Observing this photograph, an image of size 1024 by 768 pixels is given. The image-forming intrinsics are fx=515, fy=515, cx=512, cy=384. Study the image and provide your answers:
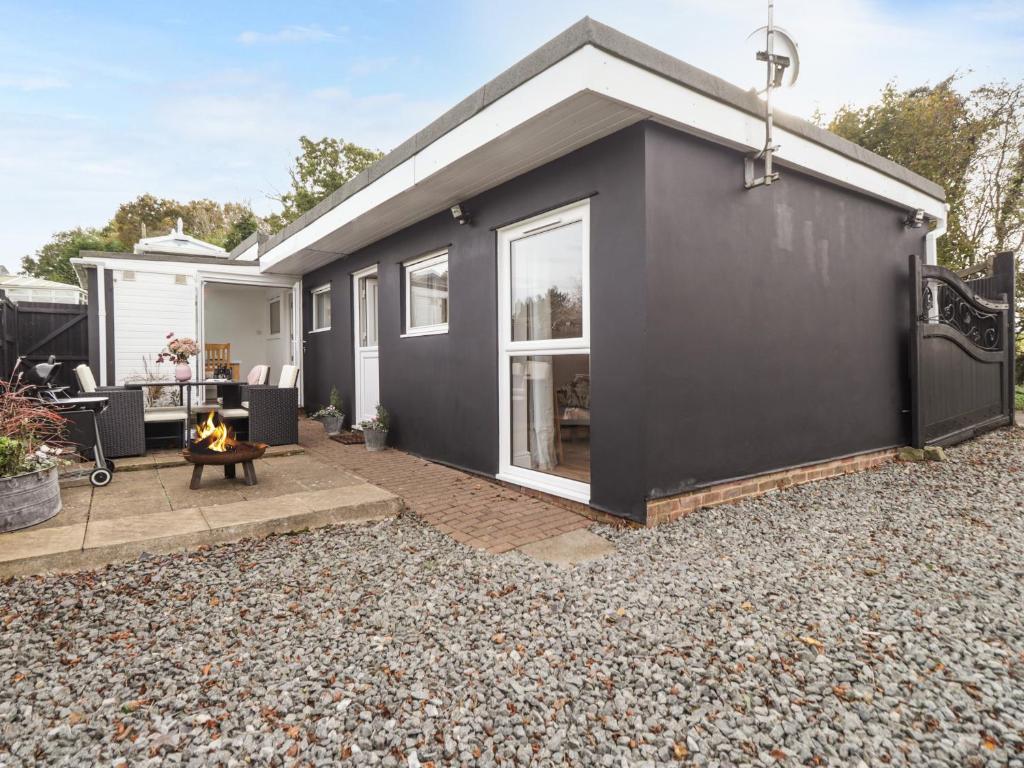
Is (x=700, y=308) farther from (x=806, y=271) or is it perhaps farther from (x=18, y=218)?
(x=18, y=218)

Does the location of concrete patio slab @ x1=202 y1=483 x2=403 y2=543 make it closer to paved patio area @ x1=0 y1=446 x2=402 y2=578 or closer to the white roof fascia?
paved patio area @ x1=0 y1=446 x2=402 y2=578

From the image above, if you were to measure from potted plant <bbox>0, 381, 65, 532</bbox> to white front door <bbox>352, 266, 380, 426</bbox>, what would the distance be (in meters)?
3.69

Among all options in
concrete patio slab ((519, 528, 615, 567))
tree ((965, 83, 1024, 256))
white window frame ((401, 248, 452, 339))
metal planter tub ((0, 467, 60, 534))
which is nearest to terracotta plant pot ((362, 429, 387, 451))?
white window frame ((401, 248, 452, 339))

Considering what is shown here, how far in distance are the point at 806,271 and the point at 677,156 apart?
5.75 feet

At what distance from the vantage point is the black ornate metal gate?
5.18m

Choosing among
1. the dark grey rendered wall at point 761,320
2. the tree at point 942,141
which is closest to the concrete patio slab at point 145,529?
the dark grey rendered wall at point 761,320

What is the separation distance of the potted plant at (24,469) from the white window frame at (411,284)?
3056mm

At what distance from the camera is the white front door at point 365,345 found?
270 inches

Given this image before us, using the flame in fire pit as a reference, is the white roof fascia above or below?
above

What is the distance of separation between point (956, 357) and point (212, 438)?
7.48m

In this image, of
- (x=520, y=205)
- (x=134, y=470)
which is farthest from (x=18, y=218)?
(x=520, y=205)

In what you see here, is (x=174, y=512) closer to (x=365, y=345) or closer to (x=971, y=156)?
(x=365, y=345)

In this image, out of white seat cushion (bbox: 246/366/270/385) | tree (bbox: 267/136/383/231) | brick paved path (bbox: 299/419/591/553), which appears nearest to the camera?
brick paved path (bbox: 299/419/591/553)

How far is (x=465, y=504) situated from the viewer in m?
3.87
